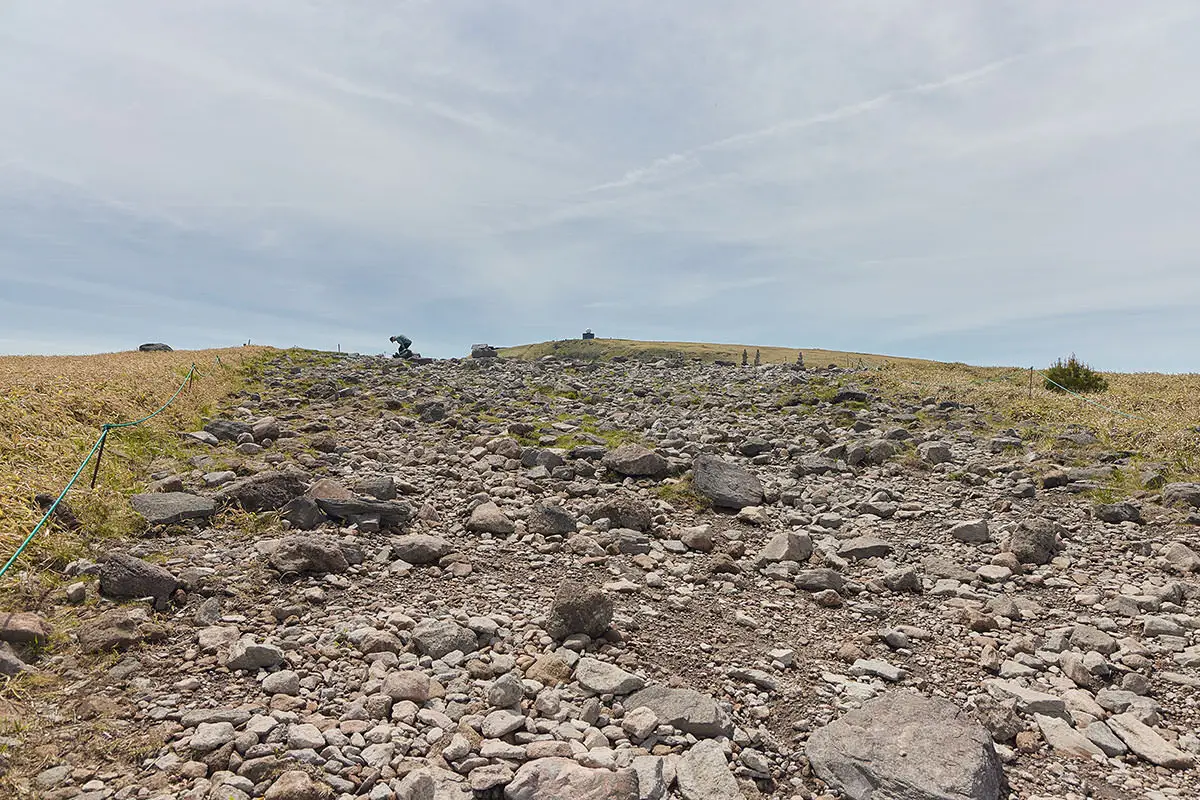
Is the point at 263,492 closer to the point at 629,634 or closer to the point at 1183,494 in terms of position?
the point at 629,634

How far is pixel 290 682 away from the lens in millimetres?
5637

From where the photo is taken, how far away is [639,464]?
1356cm

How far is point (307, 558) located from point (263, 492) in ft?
8.83

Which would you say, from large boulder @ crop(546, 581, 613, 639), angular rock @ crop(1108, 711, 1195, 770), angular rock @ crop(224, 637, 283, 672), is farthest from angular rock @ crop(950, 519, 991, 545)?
angular rock @ crop(224, 637, 283, 672)

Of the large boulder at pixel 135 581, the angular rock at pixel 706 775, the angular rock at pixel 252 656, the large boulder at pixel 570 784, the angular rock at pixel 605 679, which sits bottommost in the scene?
the angular rock at pixel 706 775

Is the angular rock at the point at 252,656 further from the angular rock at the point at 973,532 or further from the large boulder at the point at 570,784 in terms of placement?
the angular rock at the point at 973,532

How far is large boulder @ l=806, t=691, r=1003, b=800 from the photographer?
4.70 meters

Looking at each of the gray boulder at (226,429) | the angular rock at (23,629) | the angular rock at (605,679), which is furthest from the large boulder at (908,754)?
the gray boulder at (226,429)

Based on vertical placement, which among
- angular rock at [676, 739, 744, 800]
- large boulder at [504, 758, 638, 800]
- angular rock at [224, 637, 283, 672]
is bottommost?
angular rock at [676, 739, 744, 800]

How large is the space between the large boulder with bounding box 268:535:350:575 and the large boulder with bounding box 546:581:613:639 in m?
3.16

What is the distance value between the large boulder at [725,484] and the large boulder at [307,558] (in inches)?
267

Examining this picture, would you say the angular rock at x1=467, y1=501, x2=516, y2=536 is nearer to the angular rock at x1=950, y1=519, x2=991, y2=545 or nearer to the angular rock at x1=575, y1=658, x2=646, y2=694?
the angular rock at x1=575, y1=658, x2=646, y2=694

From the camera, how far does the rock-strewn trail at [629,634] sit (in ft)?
15.9

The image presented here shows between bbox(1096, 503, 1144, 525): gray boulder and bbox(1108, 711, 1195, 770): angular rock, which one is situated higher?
bbox(1096, 503, 1144, 525): gray boulder
